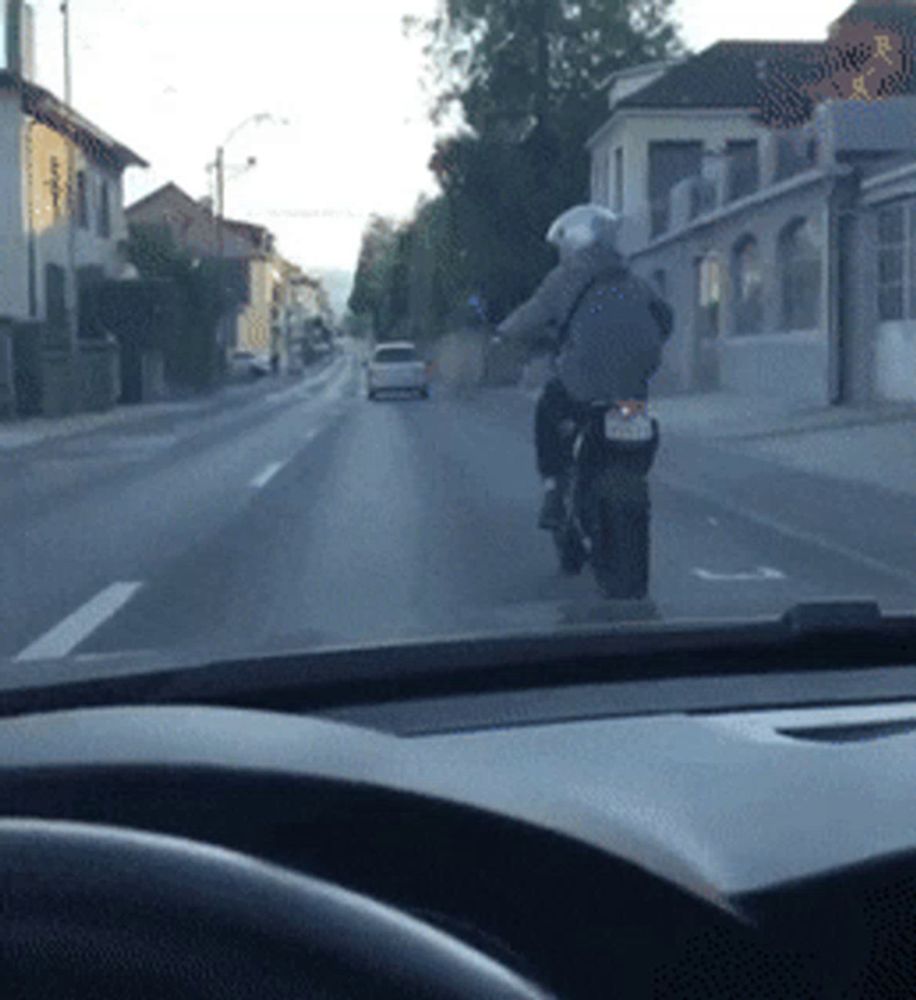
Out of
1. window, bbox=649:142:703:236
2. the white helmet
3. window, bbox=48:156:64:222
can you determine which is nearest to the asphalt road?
the white helmet

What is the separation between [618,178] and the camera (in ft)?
162

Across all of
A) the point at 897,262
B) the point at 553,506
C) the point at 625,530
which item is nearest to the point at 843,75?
the point at 897,262

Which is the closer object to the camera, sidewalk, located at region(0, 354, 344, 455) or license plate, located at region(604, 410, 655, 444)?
license plate, located at region(604, 410, 655, 444)

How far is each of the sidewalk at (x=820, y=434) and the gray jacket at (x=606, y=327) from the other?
5798mm

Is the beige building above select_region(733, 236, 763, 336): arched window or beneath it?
above

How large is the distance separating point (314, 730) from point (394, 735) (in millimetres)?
283

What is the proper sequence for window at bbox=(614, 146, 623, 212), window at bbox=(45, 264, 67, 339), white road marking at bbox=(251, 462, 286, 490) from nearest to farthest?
white road marking at bbox=(251, 462, 286, 490)
window at bbox=(45, 264, 67, 339)
window at bbox=(614, 146, 623, 212)

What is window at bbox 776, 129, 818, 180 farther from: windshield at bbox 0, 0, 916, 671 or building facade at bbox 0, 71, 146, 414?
building facade at bbox 0, 71, 146, 414

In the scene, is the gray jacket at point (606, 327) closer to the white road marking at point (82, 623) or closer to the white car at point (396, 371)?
the white road marking at point (82, 623)

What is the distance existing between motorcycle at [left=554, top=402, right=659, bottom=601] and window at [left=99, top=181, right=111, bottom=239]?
4339 cm

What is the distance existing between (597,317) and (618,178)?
141ft

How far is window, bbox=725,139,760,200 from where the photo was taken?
3372 centimetres

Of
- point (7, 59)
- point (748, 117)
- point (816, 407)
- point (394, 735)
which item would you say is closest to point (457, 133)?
point (748, 117)

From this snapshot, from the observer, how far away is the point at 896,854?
69.8 inches
